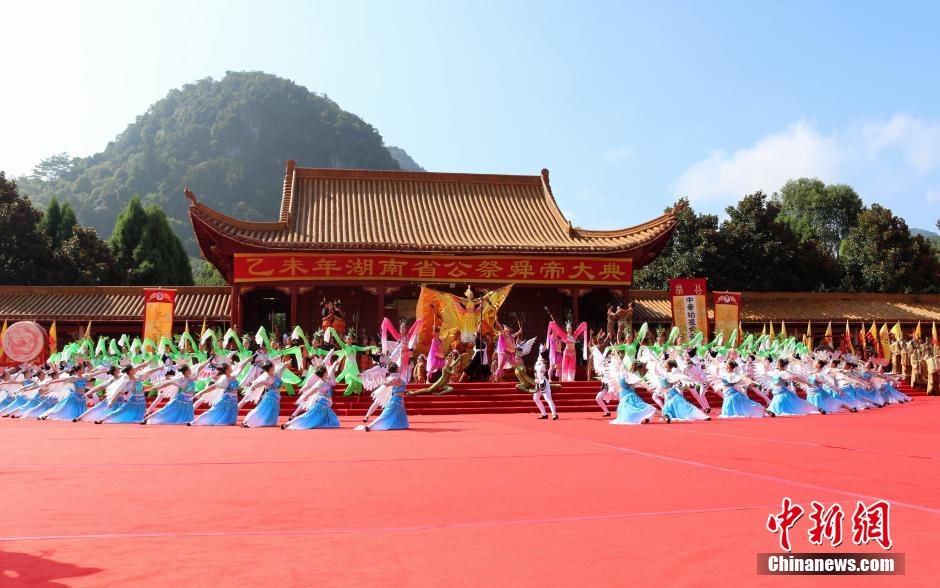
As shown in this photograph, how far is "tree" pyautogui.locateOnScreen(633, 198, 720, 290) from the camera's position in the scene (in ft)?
99.8

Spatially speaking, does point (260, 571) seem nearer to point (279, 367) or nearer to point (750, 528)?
point (750, 528)

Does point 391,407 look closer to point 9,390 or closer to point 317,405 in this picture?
point 317,405

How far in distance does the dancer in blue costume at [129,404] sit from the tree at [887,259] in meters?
29.1

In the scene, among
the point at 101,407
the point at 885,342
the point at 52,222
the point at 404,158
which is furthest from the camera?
the point at 404,158

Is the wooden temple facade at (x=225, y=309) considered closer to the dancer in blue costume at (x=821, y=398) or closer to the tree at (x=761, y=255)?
the tree at (x=761, y=255)

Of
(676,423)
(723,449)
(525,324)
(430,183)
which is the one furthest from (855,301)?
(723,449)

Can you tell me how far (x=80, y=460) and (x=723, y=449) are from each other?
662 centimetres

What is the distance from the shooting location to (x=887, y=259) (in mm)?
30953

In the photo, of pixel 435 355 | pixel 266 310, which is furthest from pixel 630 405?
pixel 266 310

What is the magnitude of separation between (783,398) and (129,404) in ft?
38.7

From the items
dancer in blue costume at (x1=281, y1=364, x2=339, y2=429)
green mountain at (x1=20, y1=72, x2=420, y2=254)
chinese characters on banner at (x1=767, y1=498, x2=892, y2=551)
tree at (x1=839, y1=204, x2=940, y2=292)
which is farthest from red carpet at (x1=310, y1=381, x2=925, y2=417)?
green mountain at (x1=20, y1=72, x2=420, y2=254)

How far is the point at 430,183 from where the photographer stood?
2542 centimetres

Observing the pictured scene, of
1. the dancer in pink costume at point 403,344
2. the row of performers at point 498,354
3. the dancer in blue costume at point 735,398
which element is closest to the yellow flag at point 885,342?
the row of performers at point 498,354

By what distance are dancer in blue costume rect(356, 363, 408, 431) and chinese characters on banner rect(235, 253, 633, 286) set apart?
31.8 feet
